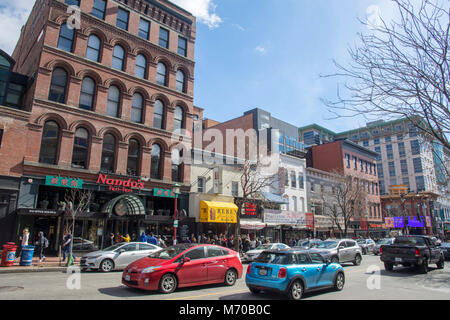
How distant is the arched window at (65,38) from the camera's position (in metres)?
22.5

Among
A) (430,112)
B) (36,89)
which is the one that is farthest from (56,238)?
(430,112)

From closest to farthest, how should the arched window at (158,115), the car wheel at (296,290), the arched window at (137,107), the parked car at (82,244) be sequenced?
→ the car wheel at (296,290)
the parked car at (82,244)
the arched window at (137,107)
the arched window at (158,115)

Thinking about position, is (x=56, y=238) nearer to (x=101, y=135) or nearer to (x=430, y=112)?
(x=101, y=135)

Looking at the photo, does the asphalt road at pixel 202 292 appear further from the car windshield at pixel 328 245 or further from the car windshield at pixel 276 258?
the car windshield at pixel 328 245

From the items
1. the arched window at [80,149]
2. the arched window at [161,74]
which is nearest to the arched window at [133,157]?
the arched window at [80,149]

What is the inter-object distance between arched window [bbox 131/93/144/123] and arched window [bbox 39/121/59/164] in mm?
6094

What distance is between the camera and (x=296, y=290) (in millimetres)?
8398

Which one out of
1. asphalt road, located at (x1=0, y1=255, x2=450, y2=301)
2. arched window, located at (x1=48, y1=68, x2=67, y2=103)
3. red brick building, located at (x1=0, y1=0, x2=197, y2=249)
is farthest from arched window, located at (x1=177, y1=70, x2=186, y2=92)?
asphalt road, located at (x1=0, y1=255, x2=450, y2=301)

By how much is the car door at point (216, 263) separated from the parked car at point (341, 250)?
26.9ft

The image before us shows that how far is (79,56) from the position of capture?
2275cm

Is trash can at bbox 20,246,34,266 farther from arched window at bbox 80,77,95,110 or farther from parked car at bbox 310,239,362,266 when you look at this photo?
parked car at bbox 310,239,362,266

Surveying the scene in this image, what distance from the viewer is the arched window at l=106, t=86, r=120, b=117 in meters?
24.2

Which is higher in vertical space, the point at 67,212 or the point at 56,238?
the point at 67,212

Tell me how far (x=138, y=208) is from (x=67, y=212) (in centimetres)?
605
